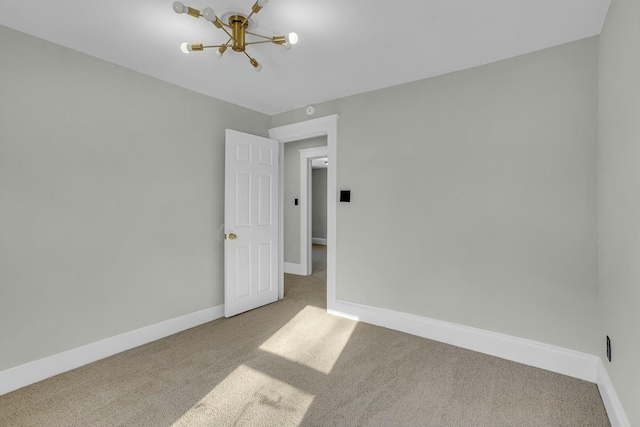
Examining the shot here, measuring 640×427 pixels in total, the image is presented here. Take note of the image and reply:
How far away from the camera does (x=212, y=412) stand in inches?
72.2

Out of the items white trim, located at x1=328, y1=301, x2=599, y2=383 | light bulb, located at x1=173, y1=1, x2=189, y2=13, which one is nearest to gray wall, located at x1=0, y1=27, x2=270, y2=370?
light bulb, located at x1=173, y1=1, x2=189, y2=13

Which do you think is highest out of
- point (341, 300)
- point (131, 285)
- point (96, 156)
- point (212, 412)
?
point (96, 156)

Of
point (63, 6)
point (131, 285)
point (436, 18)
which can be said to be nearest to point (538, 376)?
point (436, 18)

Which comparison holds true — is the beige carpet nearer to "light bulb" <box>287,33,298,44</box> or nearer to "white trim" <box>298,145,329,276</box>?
"light bulb" <box>287,33,298,44</box>

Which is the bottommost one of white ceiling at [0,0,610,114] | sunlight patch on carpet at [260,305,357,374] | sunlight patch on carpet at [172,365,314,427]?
sunlight patch on carpet at [172,365,314,427]

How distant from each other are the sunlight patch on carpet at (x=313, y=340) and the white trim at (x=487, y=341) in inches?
11.1

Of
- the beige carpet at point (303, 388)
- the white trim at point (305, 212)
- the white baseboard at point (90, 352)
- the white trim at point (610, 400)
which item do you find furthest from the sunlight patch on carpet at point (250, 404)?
the white trim at point (305, 212)

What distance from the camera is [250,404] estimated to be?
191 cm

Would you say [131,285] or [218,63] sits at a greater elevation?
[218,63]

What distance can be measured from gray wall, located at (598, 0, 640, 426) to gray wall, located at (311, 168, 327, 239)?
783cm

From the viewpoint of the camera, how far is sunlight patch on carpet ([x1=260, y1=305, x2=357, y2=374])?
2455 millimetres

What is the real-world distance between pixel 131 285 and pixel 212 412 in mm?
1436

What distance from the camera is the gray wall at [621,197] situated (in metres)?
1.40

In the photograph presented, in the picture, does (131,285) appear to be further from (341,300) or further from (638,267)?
(638,267)
